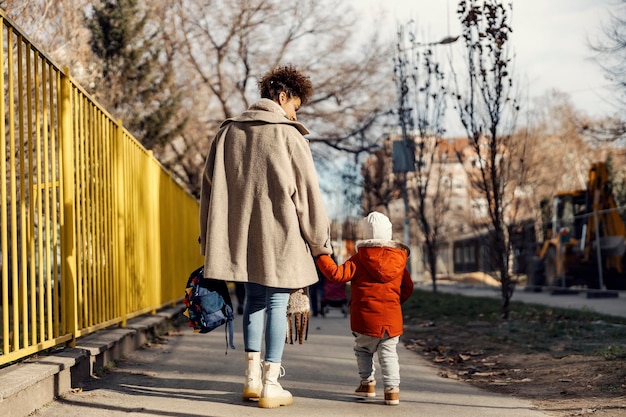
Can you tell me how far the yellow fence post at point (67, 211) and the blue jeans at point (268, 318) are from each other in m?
1.35

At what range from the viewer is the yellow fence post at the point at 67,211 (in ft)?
18.6

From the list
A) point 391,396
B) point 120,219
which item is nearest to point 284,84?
point 391,396

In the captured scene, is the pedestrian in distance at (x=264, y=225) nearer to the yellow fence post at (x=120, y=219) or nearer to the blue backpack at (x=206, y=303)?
the blue backpack at (x=206, y=303)

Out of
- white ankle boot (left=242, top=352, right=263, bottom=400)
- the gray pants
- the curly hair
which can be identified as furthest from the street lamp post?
white ankle boot (left=242, top=352, right=263, bottom=400)

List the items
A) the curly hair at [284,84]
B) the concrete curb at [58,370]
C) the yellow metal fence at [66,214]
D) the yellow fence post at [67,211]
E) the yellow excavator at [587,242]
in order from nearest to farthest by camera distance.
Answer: the concrete curb at [58,370], the yellow metal fence at [66,214], the curly hair at [284,84], the yellow fence post at [67,211], the yellow excavator at [587,242]

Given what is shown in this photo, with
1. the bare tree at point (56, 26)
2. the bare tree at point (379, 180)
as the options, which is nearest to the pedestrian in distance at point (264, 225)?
the bare tree at point (56, 26)

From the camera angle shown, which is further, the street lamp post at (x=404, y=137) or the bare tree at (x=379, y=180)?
the bare tree at (x=379, y=180)

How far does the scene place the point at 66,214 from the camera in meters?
5.80

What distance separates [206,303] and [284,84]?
1.42m

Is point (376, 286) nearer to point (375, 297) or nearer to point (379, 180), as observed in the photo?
point (375, 297)

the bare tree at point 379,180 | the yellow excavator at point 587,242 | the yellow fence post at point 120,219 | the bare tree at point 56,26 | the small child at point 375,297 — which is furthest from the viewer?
the bare tree at point 379,180

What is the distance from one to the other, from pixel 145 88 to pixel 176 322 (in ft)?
62.2

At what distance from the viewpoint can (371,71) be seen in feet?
98.2

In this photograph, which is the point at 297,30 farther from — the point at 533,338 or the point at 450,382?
the point at 450,382
